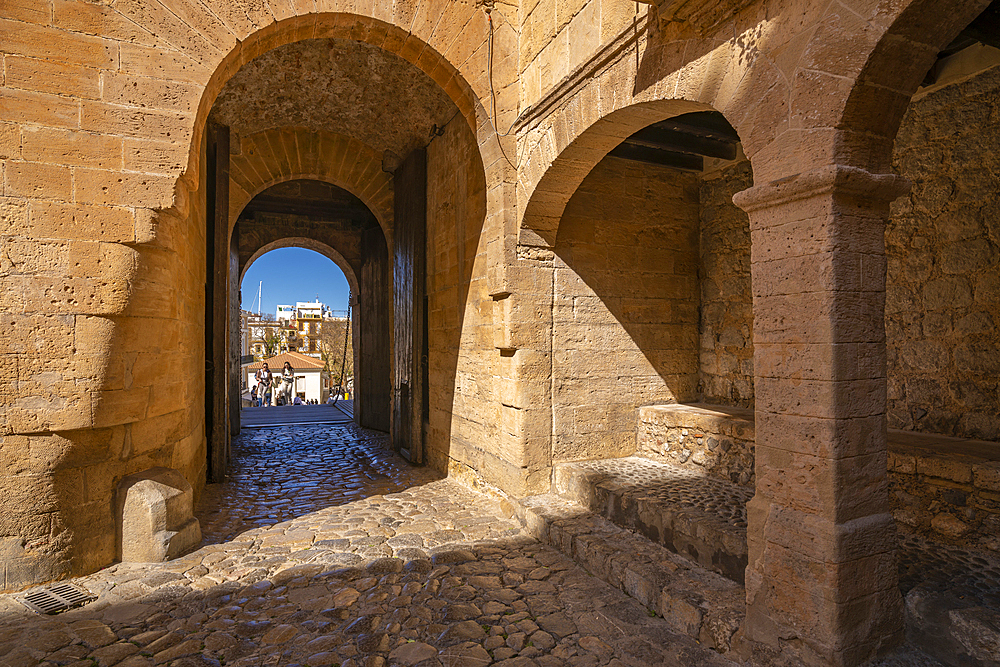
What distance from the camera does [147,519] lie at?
327cm

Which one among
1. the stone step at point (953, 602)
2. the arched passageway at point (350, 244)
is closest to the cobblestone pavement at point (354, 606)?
the stone step at point (953, 602)

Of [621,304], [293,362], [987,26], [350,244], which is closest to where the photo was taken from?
[987,26]

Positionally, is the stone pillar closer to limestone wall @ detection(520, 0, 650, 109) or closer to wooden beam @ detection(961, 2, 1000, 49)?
wooden beam @ detection(961, 2, 1000, 49)

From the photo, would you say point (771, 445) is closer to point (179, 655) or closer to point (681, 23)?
point (681, 23)

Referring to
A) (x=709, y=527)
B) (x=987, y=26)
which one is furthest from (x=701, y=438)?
(x=987, y=26)

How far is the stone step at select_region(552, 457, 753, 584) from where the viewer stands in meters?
2.80

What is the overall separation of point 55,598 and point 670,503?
3.43 meters

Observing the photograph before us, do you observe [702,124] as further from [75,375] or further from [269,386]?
[269,386]

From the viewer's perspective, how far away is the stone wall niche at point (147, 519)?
3.25 metres

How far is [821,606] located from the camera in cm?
200

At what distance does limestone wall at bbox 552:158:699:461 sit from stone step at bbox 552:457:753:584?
33 cm

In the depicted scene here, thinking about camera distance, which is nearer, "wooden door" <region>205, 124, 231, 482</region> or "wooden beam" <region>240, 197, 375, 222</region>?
"wooden door" <region>205, 124, 231, 482</region>

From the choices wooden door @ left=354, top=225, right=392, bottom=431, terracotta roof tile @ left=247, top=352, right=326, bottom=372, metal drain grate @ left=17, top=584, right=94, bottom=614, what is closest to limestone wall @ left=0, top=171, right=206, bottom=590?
metal drain grate @ left=17, top=584, right=94, bottom=614

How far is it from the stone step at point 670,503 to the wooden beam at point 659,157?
102 inches
